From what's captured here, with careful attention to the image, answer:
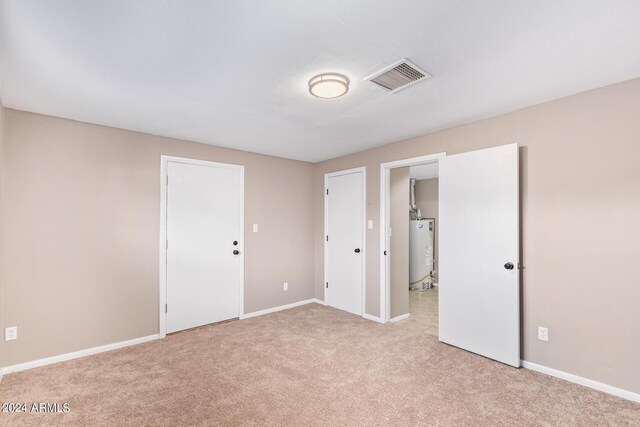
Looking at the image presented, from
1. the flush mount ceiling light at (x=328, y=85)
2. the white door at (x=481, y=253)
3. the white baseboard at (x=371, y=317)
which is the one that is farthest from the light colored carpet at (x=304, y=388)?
the flush mount ceiling light at (x=328, y=85)

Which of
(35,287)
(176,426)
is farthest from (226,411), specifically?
(35,287)

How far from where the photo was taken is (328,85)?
7.11ft

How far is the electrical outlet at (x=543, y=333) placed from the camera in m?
2.61

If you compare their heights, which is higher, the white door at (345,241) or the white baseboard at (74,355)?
the white door at (345,241)

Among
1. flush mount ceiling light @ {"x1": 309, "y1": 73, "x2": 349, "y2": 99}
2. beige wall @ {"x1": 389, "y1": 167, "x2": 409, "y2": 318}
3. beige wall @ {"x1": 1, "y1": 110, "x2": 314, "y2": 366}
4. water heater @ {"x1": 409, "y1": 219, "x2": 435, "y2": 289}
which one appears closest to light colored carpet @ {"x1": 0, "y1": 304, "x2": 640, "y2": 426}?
beige wall @ {"x1": 1, "y1": 110, "x2": 314, "y2": 366}

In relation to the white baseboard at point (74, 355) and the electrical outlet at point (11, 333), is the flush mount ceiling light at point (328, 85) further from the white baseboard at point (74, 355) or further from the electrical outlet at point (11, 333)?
the electrical outlet at point (11, 333)

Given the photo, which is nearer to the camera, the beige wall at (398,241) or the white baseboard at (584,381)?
the white baseboard at (584,381)

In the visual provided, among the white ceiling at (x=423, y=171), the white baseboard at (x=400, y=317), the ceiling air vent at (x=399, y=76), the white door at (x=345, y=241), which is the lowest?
the white baseboard at (x=400, y=317)

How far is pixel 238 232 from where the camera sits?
421cm

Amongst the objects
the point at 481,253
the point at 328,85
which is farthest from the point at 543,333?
the point at 328,85

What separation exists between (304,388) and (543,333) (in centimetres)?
217

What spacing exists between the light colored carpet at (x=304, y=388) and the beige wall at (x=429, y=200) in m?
3.51

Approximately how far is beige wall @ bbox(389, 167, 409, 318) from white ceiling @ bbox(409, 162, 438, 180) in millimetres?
1019

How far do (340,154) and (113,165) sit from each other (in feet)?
9.62
